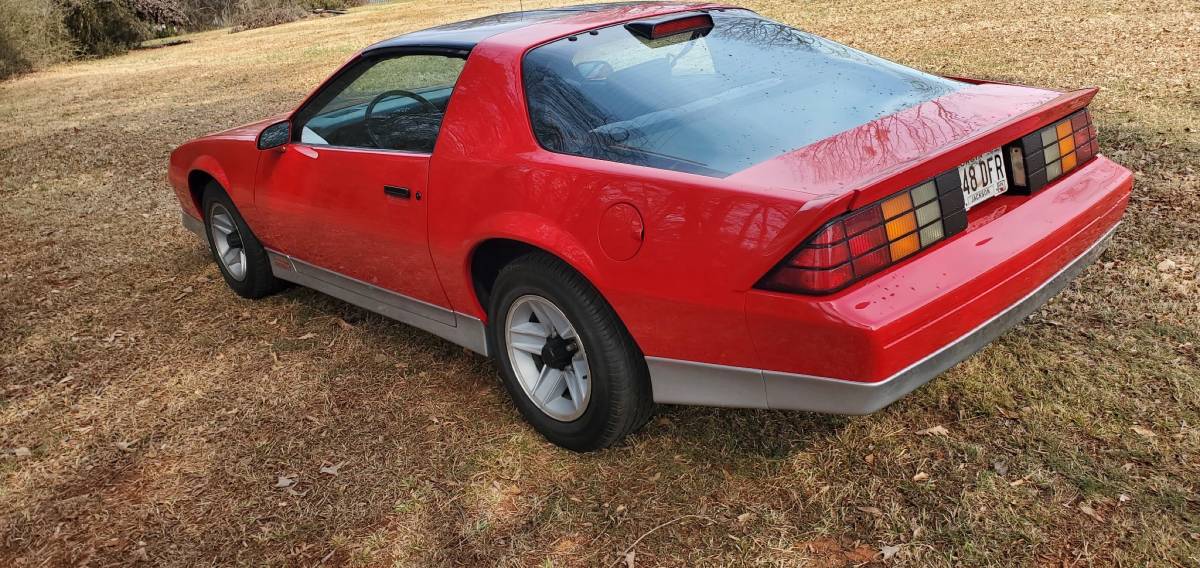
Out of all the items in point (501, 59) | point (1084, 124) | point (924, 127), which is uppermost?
point (501, 59)

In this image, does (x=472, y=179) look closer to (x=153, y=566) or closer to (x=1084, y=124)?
(x=153, y=566)

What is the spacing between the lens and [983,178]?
2.70m

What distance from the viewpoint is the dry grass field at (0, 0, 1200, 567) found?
273 cm

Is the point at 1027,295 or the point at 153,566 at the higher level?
the point at 1027,295

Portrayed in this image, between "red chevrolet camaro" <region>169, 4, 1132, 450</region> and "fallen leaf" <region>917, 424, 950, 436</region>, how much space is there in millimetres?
566

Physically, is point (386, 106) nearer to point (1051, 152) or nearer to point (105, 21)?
point (1051, 152)

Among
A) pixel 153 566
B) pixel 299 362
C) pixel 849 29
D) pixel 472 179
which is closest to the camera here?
pixel 153 566

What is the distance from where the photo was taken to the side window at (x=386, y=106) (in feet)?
11.5

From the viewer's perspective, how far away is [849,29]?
1303cm

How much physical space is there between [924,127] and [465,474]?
6.26ft

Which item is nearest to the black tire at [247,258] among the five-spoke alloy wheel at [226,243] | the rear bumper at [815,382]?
the five-spoke alloy wheel at [226,243]

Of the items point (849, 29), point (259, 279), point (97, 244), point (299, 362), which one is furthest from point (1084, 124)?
point (849, 29)

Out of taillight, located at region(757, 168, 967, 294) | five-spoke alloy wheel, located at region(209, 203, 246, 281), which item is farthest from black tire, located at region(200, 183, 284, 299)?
taillight, located at region(757, 168, 967, 294)

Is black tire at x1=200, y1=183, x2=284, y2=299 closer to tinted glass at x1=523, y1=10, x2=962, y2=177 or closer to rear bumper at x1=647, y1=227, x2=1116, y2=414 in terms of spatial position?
tinted glass at x1=523, y1=10, x2=962, y2=177
